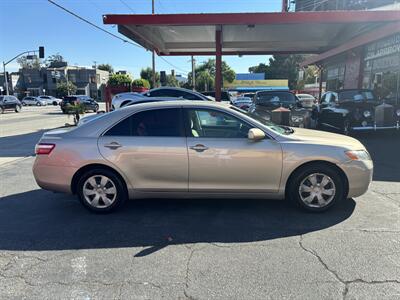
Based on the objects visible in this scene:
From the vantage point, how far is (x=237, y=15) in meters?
12.4

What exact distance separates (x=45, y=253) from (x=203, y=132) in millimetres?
2483

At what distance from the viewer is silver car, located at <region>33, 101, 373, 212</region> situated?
454 centimetres

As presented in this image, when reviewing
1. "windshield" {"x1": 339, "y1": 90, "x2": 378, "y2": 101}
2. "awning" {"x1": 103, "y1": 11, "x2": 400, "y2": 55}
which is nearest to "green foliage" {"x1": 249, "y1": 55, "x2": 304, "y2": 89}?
"awning" {"x1": 103, "y1": 11, "x2": 400, "y2": 55}

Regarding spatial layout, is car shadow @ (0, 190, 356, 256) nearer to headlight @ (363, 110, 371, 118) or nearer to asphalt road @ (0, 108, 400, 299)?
asphalt road @ (0, 108, 400, 299)

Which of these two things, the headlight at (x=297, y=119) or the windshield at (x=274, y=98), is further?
the windshield at (x=274, y=98)

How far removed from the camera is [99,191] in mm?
4762

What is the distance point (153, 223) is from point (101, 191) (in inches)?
35.7

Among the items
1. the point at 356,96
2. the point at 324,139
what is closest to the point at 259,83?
the point at 356,96

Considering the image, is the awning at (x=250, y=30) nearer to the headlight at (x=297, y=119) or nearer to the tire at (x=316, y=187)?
the headlight at (x=297, y=119)

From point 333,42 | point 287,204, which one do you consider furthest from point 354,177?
point 333,42

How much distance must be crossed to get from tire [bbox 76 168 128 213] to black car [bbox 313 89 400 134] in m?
9.08

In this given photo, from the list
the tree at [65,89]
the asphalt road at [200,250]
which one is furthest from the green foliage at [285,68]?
the asphalt road at [200,250]

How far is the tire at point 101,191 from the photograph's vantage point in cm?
473

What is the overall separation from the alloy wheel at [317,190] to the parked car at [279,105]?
772cm
